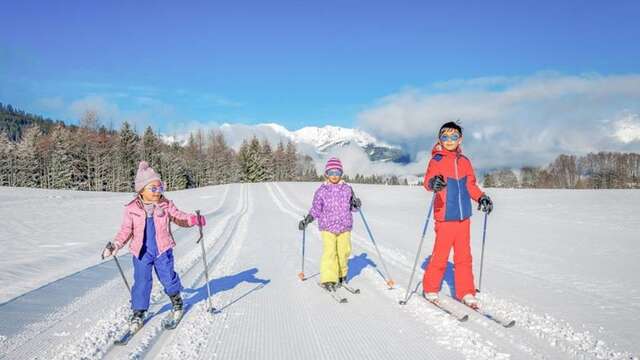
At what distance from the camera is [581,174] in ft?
284

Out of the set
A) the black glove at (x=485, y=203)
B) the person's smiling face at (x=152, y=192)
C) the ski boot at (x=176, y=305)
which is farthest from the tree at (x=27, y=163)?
the black glove at (x=485, y=203)

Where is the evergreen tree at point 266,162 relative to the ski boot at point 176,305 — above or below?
above

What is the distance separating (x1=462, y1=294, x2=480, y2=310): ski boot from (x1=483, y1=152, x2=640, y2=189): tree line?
7497 cm

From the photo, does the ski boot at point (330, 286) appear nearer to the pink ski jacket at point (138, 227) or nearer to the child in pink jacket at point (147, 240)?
the child in pink jacket at point (147, 240)

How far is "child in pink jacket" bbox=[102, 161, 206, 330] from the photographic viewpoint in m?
4.61

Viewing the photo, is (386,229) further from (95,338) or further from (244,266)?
(95,338)

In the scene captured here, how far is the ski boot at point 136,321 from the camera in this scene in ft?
14.3

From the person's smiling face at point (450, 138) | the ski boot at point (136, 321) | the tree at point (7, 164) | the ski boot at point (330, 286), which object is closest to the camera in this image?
the ski boot at point (136, 321)

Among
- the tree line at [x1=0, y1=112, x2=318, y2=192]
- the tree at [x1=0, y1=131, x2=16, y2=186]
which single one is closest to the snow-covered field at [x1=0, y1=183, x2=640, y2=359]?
the tree line at [x1=0, y1=112, x2=318, y2=192]

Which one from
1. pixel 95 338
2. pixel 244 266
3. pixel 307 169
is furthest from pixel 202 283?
Result: pixel 307 169

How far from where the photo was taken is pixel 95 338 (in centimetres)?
414

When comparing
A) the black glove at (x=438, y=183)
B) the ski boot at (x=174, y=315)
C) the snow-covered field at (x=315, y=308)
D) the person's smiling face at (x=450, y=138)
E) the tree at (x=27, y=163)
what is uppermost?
the tree at (x=27, y=163)

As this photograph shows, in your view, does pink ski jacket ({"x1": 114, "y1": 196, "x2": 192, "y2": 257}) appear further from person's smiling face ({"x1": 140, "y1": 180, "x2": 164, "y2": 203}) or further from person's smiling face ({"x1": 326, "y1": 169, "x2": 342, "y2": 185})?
person's smiling face ({"x1": 326, "y1": 169, "x2": 342, "y2": 185})

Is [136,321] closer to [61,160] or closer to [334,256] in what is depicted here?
[334,256]
